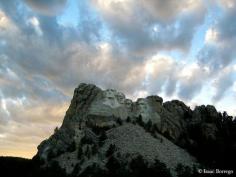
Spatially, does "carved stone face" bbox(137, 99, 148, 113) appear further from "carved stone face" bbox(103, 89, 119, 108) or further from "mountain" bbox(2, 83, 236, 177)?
"carved stone face" bbox(103, 89, 119, 108)

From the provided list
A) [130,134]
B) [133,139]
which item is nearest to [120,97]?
[130,134]

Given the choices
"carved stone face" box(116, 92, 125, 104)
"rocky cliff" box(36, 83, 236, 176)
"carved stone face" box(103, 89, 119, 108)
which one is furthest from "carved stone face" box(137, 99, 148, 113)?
"carved stone face" box(103, 89, 119, 108)

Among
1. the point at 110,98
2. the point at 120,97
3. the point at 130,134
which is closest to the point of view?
the point at 130,134

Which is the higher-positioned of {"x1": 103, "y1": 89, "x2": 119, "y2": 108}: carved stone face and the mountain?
{"x1": 103, "y1": 89, "x2": 119, "y2": 108}: carved stone face

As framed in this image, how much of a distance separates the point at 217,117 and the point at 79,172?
56.0 m

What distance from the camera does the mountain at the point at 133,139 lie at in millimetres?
123312

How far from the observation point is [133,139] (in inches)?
5246

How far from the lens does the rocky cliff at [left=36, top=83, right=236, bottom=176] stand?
126500mm

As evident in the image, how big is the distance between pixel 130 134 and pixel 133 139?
2.87 m

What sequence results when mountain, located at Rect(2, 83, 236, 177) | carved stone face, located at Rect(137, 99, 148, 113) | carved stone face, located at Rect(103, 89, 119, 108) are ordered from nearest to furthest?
1. mountain, located at Rect(2, 83, 236, 177)
2. carved stone face, located at Rect(103, 89, 119, 108)
3. carved stone face, located at Rect(137, 99, 148, 113)

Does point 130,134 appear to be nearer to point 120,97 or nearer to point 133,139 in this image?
point 133,139

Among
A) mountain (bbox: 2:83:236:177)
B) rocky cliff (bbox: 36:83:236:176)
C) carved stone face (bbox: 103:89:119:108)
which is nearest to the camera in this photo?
mountain (bbox: 2:83:236:177)

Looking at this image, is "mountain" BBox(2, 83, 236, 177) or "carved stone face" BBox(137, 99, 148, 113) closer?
"mountain" BBox(2, 83, 236, 177)

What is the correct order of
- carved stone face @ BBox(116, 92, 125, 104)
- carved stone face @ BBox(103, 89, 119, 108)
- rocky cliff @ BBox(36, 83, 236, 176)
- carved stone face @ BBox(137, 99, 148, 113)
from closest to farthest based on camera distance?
rocky cliff @ BBox(36, 83, 236, 176) < carved stone face @ BBox(103, 89, 119, 108) < carved stone face @ BBox(137, 99, 148, 113) < carved stone face @ BBox(116, 92, 125, 104)
